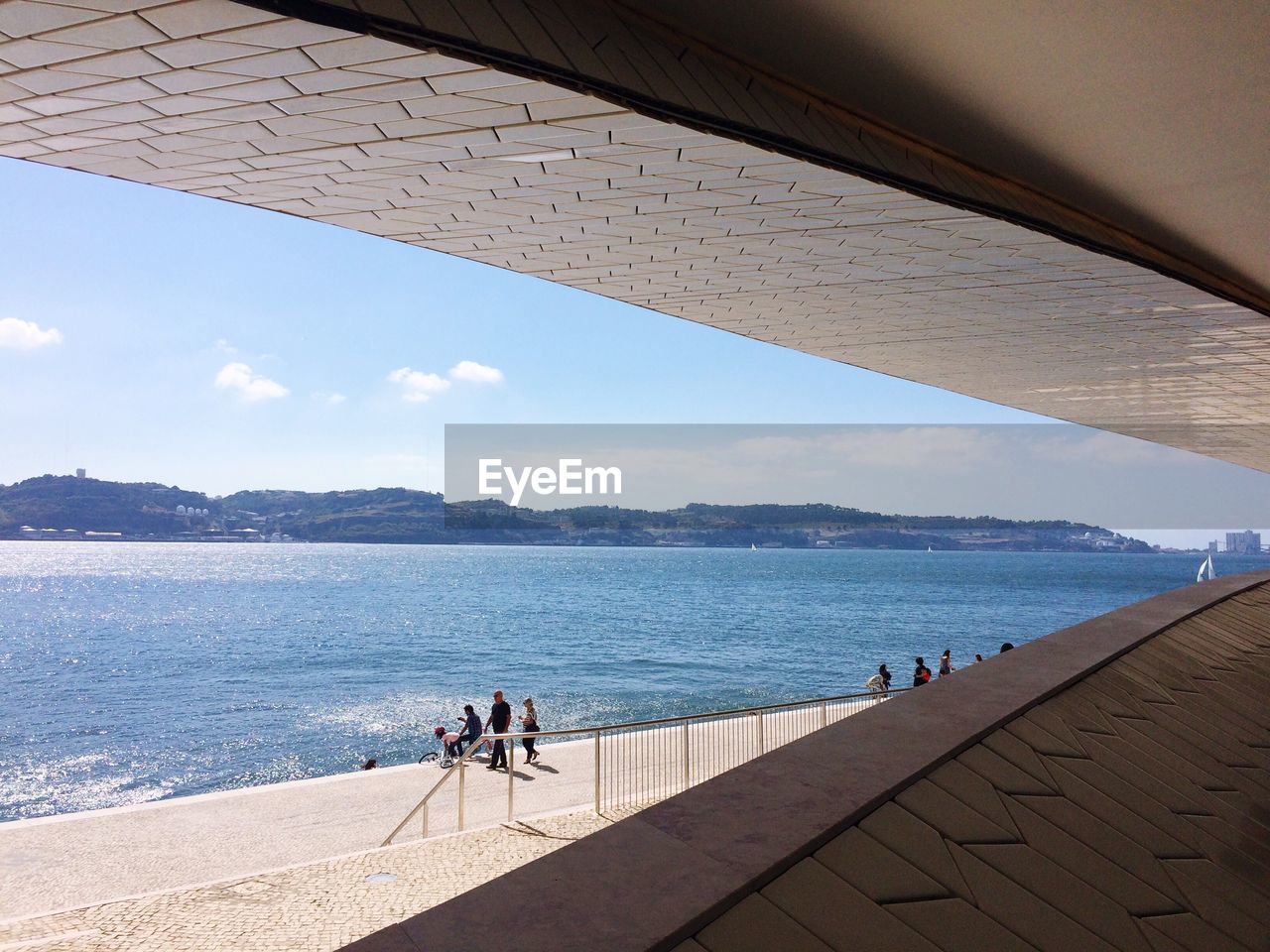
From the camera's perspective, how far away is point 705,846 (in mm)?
2283

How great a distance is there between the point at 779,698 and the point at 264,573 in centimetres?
11801

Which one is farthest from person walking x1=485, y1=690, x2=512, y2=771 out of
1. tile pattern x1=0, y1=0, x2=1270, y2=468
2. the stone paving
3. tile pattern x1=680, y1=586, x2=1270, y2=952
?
tile pattern x1=680, y1=586, x2=1270, y2=952

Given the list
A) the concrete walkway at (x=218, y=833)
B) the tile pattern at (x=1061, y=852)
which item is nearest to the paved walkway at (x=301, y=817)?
the concrete walkway at (x=218, y=833)

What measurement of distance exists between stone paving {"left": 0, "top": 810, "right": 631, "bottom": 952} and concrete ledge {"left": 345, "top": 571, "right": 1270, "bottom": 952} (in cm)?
331

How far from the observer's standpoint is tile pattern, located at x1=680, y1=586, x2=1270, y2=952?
7.26 ft

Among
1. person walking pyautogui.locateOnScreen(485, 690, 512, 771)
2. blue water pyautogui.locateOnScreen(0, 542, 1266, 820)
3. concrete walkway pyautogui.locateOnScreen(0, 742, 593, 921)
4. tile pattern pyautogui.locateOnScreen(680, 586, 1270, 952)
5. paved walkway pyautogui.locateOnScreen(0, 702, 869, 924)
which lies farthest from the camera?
blue water pyautogui.locateOnScreen(0, 542, 1266, 820)

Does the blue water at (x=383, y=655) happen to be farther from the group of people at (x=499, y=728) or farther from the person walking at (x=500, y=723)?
the person walking at (x=500, y=723)

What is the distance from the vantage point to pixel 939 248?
9.01 m

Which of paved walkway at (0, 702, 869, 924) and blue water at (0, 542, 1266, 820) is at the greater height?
paved walkway at (0, 702, 869, 924)

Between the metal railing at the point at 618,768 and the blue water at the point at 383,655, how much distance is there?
61.6 feet

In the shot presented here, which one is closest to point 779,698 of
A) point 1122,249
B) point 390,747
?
point 390,747

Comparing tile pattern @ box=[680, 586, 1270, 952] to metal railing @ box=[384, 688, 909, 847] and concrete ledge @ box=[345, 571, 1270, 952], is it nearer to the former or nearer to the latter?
concrete ledge @ box=[345, 571, 1270, 952]

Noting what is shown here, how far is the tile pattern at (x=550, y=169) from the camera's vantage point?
4426 mm

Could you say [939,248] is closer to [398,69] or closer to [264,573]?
[398,69]
